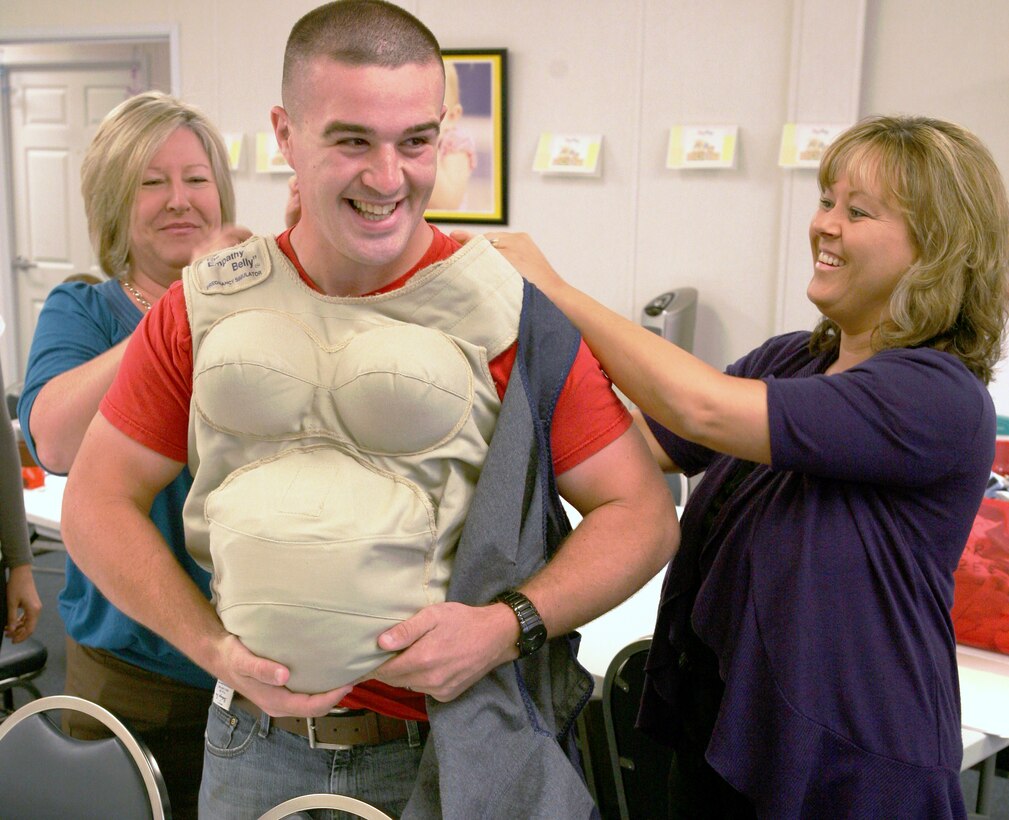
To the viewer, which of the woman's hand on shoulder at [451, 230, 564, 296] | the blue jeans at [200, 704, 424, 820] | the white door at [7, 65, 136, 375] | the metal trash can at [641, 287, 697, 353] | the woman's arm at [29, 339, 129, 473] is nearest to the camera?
the blue jeans at [200, 704, 424, 820]

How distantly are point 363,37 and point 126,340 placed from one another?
769 millimetres

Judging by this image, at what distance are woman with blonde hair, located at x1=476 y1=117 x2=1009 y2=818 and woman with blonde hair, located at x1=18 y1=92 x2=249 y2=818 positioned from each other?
659 millimetres

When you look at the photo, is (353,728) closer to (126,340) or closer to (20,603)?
(126,340)

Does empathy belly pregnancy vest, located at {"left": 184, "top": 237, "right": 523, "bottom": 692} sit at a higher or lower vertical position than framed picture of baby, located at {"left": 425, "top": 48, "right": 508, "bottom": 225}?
lower

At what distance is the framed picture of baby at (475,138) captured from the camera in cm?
469

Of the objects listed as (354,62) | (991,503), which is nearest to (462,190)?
(991,503)

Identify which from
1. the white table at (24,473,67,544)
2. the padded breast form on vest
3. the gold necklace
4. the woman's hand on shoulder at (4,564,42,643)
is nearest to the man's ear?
the padded breast form on vest

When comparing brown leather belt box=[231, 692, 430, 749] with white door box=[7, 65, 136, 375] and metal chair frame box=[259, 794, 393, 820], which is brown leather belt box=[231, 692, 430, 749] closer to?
metal chair frame box=[259, 794, 393, 820]

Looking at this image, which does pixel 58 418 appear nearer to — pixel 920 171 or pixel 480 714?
pixel 480 714

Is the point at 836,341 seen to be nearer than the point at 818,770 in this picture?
No

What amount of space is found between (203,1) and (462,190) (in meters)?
1.77

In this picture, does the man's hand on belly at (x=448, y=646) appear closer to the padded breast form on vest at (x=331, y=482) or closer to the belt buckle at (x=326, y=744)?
the padded breast form on vest at (x=331, y=482)

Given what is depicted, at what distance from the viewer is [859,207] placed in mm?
1510

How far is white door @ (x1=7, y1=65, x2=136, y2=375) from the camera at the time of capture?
20.0 feet
